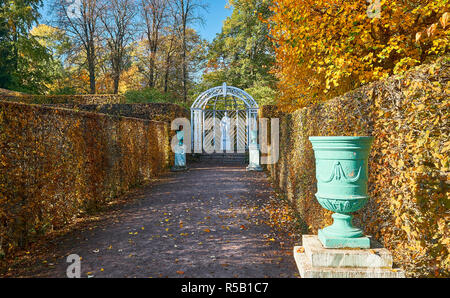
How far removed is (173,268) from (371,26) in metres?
5.68

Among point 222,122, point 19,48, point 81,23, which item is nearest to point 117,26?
point 81,23

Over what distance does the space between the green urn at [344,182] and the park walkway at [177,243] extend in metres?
0.84

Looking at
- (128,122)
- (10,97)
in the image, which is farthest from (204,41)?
(128,122)

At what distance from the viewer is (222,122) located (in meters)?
18.0

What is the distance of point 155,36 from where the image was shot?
2512cm

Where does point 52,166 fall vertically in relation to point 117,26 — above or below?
below

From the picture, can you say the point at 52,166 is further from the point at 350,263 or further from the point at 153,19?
the point at 153,19

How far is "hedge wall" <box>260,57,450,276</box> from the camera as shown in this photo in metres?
2.08

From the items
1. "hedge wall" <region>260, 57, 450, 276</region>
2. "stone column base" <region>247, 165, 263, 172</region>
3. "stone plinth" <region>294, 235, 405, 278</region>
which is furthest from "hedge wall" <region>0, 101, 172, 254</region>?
"stone column base" <region>247, 165, 263, 172</region>

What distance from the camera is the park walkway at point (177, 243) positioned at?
3.39 metres

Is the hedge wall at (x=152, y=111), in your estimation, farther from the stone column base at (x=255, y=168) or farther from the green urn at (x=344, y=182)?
the green urn at (x=344, y=182)

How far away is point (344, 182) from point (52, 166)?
4.25m

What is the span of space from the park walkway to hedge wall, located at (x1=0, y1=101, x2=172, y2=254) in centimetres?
49

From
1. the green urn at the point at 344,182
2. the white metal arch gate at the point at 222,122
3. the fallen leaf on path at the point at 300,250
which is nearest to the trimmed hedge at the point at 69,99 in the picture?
the white metal arch gate at the point at 222,122
